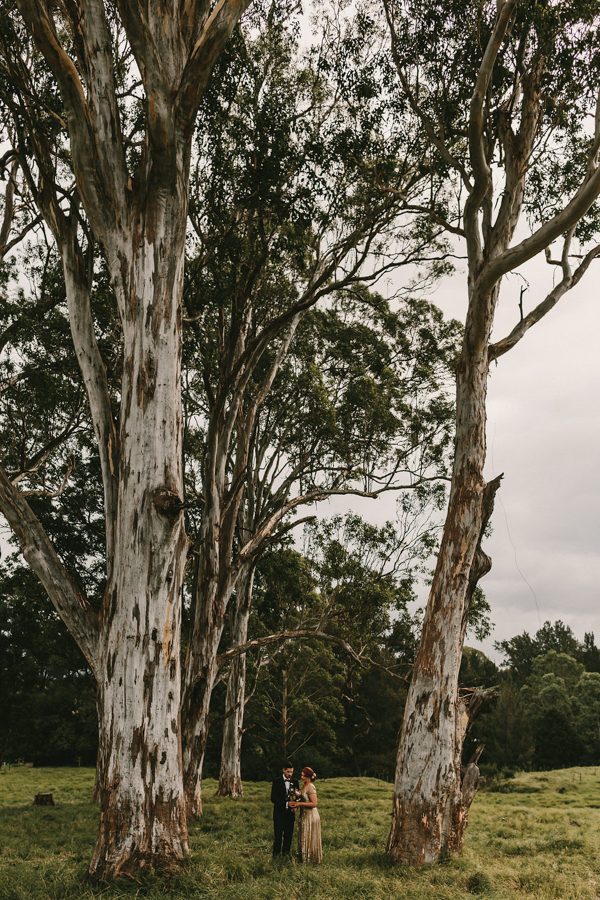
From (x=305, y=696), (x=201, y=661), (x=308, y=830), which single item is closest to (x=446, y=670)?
(x=308, y=830)

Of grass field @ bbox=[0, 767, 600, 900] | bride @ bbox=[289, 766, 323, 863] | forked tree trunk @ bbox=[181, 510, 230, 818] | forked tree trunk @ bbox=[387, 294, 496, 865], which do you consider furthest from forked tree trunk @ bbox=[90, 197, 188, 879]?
forked tree trunk @ bbox=[181, 510, 230, 818]

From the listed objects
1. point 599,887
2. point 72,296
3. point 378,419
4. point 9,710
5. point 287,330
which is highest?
point 287,330

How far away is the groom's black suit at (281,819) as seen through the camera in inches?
381

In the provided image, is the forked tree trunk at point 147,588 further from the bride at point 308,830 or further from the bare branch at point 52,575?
the bride at point 308,830

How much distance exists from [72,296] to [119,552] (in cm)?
351

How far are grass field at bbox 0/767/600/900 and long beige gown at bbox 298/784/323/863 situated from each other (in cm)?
20

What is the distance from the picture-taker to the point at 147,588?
23.4 ft

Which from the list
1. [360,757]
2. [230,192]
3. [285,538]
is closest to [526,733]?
[360,757]

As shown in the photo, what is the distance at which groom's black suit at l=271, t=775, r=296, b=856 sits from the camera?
9.67 meters

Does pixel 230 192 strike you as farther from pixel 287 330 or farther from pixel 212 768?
pixel 212 768

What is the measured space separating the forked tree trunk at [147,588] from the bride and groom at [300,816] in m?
2.96

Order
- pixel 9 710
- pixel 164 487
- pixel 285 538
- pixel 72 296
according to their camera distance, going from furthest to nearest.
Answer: pixel 9 710, pixel 285 538, pixel 72 296, pixel 164 487

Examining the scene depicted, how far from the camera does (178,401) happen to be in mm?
7844

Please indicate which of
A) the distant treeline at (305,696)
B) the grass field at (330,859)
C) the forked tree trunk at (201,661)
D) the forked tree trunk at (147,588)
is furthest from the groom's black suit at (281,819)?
the distant treeline at (305,696)
